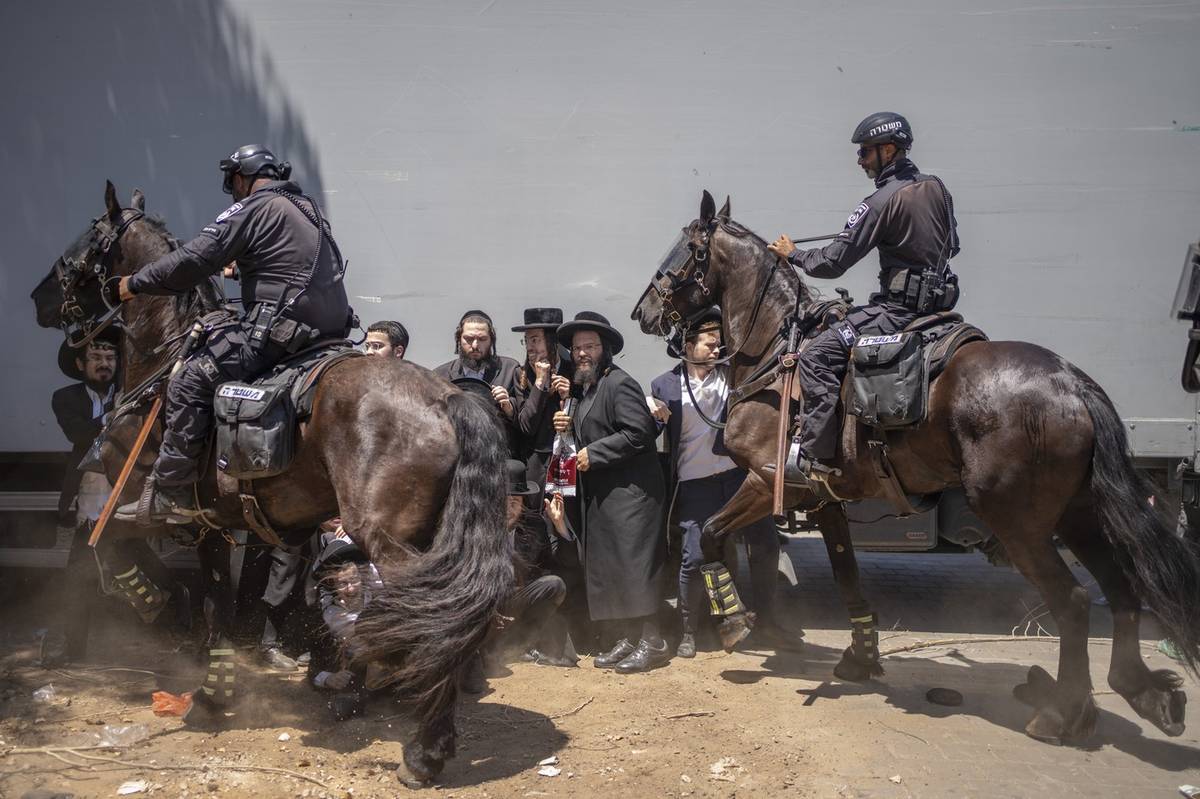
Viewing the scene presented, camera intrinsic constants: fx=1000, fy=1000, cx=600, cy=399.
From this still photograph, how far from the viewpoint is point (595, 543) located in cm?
638

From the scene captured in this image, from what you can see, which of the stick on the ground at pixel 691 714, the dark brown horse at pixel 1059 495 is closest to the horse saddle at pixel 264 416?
the stick on the ground at pixel 691 714

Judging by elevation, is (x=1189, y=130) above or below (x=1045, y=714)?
above

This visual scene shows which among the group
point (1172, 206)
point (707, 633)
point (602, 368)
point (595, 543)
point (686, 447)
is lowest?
point (707, 633)

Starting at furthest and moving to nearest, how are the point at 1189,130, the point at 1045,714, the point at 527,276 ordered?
the point at 527,276 → the point at 1189,130 → the point at 1045,714

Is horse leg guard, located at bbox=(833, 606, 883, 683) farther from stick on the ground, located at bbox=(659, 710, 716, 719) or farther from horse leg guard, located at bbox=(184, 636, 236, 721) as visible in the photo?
horse leg guard, located at bbox=(184, 636, 236, 721)

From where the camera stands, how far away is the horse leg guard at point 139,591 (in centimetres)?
534

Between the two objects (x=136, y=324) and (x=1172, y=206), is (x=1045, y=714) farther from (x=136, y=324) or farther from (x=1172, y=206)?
(x=136, y=324)

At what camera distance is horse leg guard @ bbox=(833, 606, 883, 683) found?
5793 millimetres

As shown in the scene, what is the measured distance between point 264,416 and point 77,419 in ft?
9.05

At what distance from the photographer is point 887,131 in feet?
16.9

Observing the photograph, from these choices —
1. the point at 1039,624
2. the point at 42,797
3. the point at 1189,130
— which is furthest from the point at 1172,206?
the point at 42,797

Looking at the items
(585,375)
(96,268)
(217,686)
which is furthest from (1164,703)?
(96,268)

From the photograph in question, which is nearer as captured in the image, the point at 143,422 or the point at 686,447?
the point at 143,422

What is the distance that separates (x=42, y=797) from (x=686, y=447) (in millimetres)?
4010
